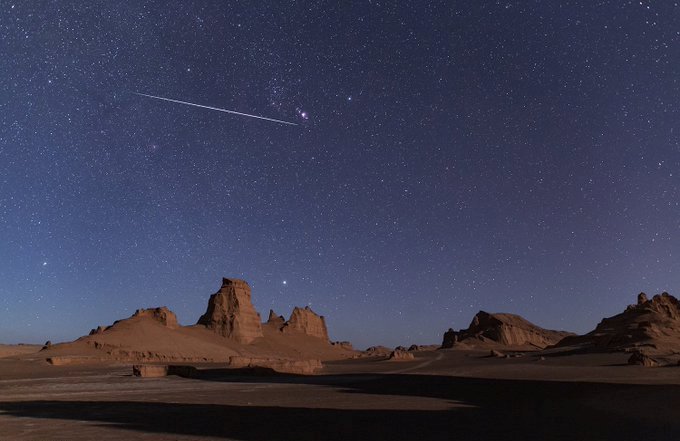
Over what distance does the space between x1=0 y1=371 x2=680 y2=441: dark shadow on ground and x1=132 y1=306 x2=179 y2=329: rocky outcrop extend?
7502cm

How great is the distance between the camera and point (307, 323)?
5290 inches

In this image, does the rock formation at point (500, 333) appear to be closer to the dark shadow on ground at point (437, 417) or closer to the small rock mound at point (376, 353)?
the small rock mound at point (376, 353)

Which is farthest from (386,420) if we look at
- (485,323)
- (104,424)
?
(485,323)

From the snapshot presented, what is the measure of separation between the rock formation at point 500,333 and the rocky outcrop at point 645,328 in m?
45.2

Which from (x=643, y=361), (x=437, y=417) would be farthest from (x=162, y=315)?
(x=437, y=417)

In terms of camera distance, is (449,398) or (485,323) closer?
(449,398)

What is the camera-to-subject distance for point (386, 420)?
1379 centimetres

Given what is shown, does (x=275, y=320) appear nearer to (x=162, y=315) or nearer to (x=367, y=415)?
(x=162, y=315)

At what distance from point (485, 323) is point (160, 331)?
100 m

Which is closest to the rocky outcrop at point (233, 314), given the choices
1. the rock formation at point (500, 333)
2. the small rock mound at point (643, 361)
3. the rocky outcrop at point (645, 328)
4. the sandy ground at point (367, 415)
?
the rock formation at point (500, 333)

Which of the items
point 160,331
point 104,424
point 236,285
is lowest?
point 104,424

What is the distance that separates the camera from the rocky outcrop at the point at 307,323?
130500 millimetres

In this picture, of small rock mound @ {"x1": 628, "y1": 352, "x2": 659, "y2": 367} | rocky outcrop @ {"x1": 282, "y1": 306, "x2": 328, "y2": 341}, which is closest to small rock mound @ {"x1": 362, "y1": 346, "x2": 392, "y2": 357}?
rocky outcrop @ {"x1": 282, "y1": 306, "x2": 328, "y2": 341}

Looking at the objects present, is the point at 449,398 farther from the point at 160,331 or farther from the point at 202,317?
the point at 202,317
